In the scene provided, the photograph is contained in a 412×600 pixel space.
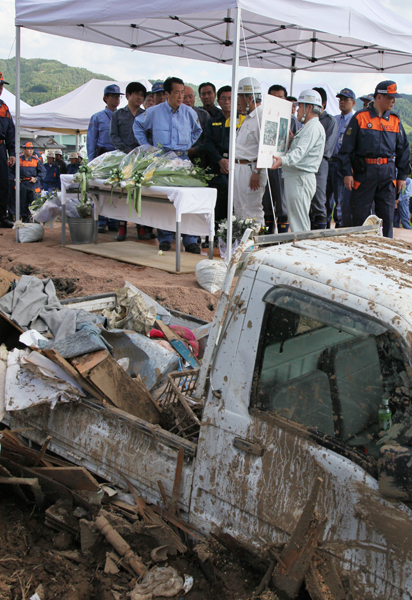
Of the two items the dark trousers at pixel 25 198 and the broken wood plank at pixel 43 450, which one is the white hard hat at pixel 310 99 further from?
the dark trousers at pixel 25 198

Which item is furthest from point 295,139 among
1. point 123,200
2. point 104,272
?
point 104,272

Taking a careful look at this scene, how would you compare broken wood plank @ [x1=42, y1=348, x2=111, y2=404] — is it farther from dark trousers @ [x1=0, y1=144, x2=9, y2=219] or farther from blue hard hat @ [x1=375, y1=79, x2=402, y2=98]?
dark trousers @ [x1=0, y1=144, x2=9, y2=219]

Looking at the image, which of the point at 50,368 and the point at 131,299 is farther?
the point at 131,299

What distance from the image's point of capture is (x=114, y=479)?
2344 mm

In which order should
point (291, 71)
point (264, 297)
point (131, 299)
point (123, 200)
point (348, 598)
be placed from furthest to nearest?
point (291, 71)
point (123, 200)
point (131, 299)
point (264, 297)
point (348, 598)

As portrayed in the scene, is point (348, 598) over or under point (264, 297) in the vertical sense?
under

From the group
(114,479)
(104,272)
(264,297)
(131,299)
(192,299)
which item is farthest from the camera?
(104,272)

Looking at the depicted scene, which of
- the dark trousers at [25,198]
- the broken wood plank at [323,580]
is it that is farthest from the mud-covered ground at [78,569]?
the dark trousers at [25,198]

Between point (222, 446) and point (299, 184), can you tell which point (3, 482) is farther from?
point (299, 184)

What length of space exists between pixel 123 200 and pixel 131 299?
3945 millimetres

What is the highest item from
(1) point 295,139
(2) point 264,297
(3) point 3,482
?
(1) point 295,139

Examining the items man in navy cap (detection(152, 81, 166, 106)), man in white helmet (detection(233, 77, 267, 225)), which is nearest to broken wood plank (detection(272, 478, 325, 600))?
man in white helmet (detection(233, 77, 267, 225))

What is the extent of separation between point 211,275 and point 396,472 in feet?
14.7

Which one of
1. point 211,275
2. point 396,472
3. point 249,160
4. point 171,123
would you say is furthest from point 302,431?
point 171,123
